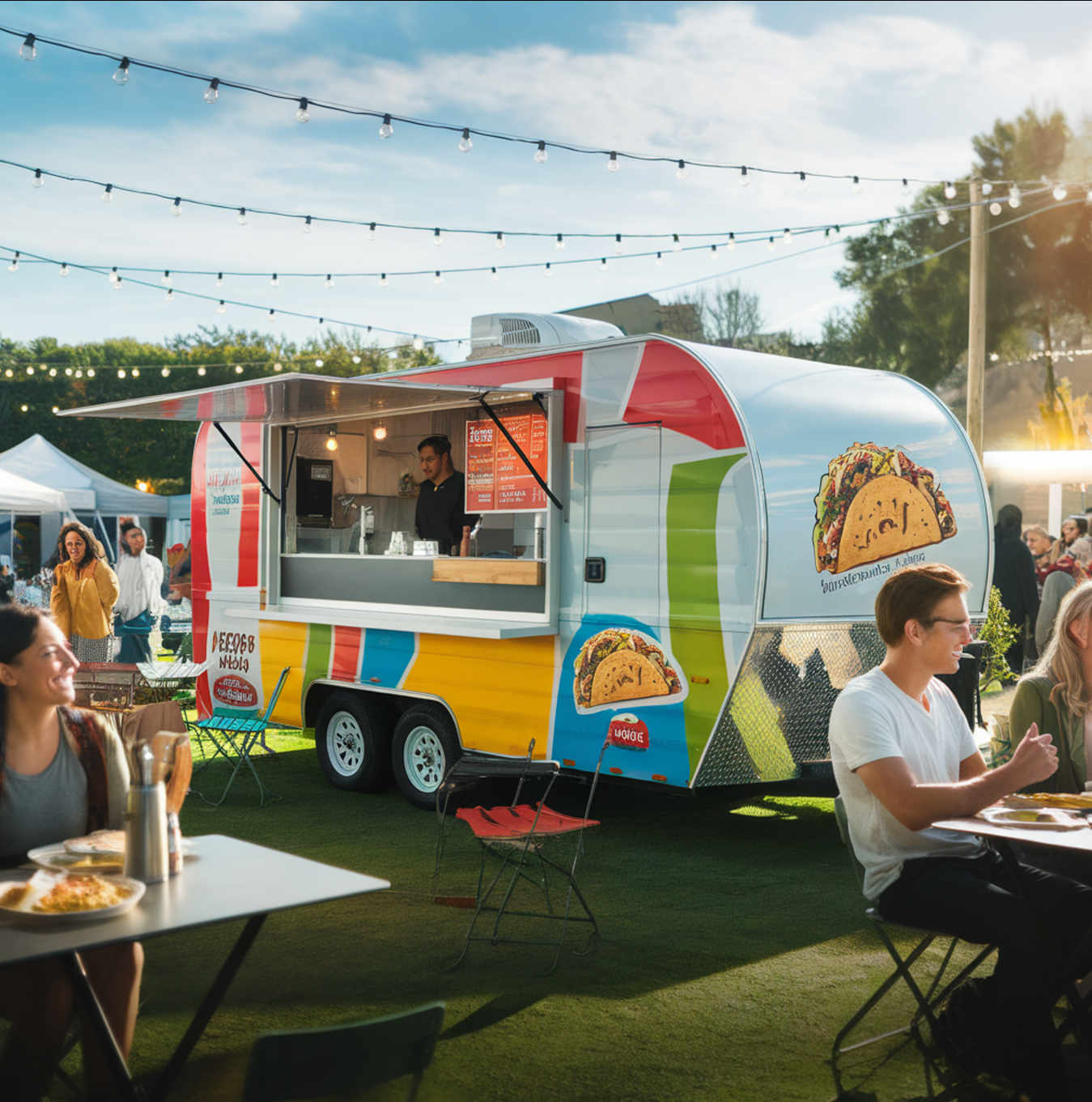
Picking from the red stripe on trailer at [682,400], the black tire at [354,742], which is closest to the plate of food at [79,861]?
the red stripe on trailer at [682,400]

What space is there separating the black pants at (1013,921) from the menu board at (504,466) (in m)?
3.63

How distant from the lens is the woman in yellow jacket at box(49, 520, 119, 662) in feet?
28.8

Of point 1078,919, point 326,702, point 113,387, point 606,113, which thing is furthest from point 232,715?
point 113,387

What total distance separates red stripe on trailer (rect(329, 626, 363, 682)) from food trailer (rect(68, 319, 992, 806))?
2 cm

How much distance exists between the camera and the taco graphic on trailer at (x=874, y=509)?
565 centimetres

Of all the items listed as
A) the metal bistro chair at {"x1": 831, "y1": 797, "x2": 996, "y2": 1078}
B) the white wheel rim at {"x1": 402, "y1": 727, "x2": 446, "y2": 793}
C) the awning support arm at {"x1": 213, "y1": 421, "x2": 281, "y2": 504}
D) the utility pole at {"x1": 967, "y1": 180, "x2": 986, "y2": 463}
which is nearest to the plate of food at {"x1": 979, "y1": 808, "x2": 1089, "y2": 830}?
the metal bistro chair at {"x1": 831, "y1": 797, "x2": 996, "y2": 1078}

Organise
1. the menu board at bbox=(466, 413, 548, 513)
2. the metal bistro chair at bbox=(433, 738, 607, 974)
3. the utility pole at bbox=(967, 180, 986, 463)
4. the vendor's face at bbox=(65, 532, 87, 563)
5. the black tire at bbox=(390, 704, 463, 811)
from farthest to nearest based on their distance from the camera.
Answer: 1. the utility pole at bbox=(967, 180, 986, 463)
2. the vendor's face at bbox=(65, 532, 87, 563)
3. the black tire at bbox=(390, 704, 463, 811)
4. the menu board at bbox=(466, 413, 548, 513)
5. the metal bistro chair at bbox=(433, 738, 607, 974)

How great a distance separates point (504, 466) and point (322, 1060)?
207 inches

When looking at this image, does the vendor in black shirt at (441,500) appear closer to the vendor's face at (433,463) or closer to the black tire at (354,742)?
the vendor's face at (433,463)

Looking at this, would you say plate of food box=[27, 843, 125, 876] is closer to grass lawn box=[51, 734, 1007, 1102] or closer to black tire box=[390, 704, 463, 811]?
grass lawn box=[51, 734, 1007, 1102]

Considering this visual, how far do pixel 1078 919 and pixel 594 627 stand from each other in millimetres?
3200

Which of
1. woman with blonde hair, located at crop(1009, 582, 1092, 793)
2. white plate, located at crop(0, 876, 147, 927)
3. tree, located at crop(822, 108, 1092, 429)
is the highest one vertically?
tree, located at crop(822, 108, 1092, 429)

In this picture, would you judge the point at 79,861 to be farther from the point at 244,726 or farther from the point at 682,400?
the point at 244,726

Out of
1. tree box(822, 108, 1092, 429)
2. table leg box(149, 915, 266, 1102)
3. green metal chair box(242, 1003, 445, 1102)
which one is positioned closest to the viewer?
green metal chair box(242, 1003, 445, 1102)
